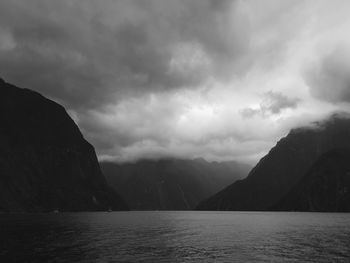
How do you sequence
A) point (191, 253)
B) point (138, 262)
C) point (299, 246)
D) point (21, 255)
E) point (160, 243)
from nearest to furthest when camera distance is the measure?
point (138, 262), point (21, 255), point (191, 253), point (299, 246), point (160, 243)

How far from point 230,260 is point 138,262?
13.3 m

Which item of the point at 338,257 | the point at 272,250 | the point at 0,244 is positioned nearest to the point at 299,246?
the point at 272,250

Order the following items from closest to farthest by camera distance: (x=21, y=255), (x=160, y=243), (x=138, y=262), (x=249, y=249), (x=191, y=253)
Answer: (x=138, y=262) → (x=21, y=255) → (x=191, y=253) → (x=249, y=249) → (x=160, y=243)

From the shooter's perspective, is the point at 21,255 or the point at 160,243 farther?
the point at 160,243

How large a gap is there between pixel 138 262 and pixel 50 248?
20220 mm

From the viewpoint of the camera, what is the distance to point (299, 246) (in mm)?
69625

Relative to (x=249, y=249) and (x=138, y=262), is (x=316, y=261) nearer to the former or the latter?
(x=249, y=249)

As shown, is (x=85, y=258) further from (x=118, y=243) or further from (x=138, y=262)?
(x=118, y=243)

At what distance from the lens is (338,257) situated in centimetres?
5588

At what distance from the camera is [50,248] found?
6319 cm

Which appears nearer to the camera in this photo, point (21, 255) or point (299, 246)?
point (21, 255)

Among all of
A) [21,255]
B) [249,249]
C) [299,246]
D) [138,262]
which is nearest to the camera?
[138,262]

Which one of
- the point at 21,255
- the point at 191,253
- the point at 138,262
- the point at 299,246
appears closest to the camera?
the point at 138,262

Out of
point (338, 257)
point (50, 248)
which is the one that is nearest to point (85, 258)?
point (50, 248)
